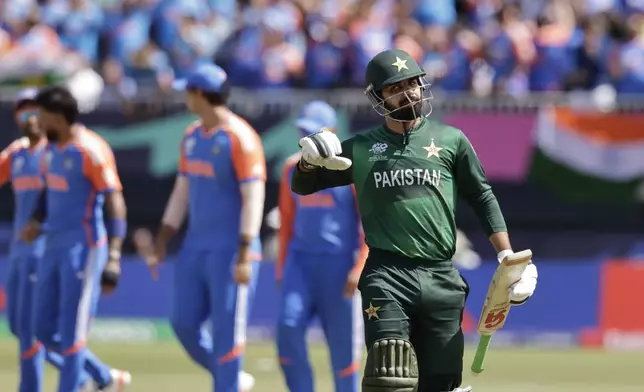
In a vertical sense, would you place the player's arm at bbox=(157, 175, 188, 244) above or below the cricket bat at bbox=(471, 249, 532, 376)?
below

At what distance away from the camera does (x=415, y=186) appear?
28.8 feet

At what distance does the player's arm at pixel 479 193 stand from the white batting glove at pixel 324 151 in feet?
2.43

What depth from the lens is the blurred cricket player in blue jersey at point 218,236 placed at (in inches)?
451

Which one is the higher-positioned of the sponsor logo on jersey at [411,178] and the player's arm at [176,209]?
the sponsor logo on jersey at [411,178]

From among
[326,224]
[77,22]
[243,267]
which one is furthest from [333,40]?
[243,267]

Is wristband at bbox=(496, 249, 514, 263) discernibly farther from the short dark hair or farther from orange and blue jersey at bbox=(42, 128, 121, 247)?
the short dark hair

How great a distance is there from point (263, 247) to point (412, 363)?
1163cm

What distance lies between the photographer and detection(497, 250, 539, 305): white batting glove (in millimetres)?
8562

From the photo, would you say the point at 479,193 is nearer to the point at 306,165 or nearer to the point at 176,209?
the point at 306,165

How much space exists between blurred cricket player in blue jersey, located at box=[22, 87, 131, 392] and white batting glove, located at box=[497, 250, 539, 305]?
4.03 metres

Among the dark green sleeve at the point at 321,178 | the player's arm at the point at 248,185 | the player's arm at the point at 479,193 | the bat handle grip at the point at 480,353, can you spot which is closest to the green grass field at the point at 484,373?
the player's arm at the point at 248,185

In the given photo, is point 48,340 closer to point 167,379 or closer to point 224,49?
point 167,379

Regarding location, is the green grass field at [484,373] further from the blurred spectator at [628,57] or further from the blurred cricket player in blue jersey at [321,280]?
the blurred spectator at [628,57]

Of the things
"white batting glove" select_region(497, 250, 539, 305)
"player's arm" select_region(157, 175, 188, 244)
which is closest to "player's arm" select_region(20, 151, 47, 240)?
"player's arm" select_region(157, 175, 188, 244)
